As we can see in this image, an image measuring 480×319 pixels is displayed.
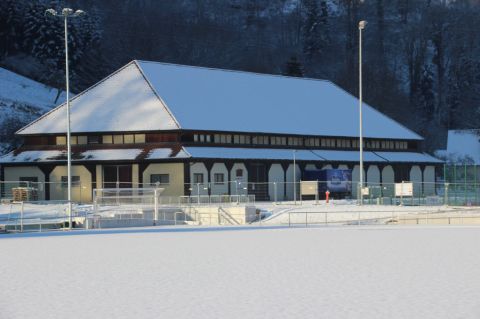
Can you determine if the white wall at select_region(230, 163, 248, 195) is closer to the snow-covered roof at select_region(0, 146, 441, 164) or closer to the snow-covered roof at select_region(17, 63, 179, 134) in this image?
the snow-covered roof at select_region(0, 146, 441, 164)

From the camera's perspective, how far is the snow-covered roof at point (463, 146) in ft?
374

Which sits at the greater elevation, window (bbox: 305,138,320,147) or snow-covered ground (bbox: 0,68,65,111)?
snow-covered ground (bbox: 0,68,65,111)

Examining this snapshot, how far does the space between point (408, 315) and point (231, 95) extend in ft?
232

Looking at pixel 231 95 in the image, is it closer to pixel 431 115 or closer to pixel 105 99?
pixel 105 99

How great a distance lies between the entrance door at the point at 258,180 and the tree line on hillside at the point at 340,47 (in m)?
47.0

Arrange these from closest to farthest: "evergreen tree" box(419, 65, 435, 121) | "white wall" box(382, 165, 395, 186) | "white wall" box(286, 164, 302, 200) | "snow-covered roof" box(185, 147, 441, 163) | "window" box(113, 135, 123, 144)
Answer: "snow-covered roof" box(185, 147, 441, 163), "window" box(113, 135, 123, 144), "white wall" box(286, 164, 302, 200), "white wall" box(382, 165, 395, 186), "evergreen tree" box(419, 65, 435, 121)

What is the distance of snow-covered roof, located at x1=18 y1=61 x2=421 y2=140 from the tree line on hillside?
106ft

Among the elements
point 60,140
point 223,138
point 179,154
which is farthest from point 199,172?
point 60,140

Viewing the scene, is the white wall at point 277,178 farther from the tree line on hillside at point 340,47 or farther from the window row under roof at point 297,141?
the tree line on hillside at point 340,47

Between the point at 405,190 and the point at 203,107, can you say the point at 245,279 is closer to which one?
the point at 405,190

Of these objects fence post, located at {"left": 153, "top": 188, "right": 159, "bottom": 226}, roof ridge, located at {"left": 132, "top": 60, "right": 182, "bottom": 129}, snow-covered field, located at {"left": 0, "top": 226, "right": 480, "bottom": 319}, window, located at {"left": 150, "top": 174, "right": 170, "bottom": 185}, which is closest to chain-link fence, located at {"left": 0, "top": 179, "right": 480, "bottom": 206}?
window, located at {"left": 150, "top": 174, "right": 170, "bottom": 185}

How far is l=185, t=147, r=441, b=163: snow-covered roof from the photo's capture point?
74.1 m

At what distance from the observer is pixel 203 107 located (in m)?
79.6

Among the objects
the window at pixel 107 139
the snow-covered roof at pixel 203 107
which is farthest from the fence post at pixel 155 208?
the window at pixel 107 139
